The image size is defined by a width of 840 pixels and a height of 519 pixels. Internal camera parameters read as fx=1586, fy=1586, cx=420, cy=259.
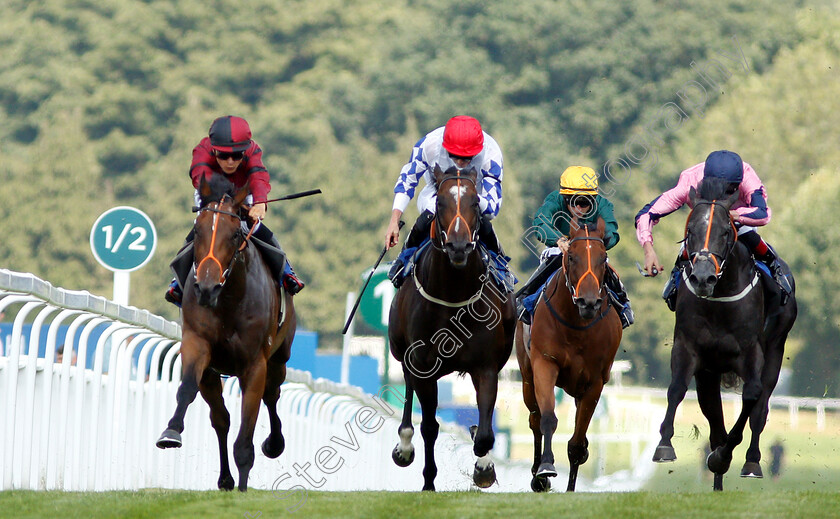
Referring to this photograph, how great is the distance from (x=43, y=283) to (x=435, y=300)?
2287mm

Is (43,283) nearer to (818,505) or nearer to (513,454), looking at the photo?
(818,505)

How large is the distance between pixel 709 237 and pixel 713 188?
0.40m

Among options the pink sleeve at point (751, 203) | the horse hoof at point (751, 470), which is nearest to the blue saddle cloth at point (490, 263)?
the pink sleeve at point (751, 203)

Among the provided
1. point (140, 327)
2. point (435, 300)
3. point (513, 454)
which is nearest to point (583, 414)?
point (435, 300)

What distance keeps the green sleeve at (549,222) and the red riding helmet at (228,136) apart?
Result: 2081 mm

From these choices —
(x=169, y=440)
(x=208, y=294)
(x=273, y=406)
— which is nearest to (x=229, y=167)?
(x=208, y=294)

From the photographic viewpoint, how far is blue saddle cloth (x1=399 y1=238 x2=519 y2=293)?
930 centimetres

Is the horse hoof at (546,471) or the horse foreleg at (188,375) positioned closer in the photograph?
the horse foreleg at (188,375)

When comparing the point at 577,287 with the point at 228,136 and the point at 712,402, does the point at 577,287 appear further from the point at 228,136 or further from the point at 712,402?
the point at 228,136

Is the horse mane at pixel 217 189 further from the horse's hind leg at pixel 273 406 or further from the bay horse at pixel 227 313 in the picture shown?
the horse's hind leg at pixel 273 406

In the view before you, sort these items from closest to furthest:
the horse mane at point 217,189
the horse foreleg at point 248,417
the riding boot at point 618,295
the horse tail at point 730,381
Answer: the horse mane at point 217,189, the horse foreleg at point 248,417, the riding boot at point 618,295, the horse tail at point 730,381

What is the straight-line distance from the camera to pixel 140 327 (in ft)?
32.8

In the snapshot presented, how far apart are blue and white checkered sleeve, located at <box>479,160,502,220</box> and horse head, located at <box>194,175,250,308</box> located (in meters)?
1.44

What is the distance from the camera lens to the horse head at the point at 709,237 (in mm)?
8898
